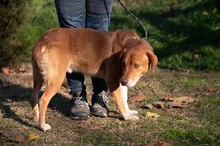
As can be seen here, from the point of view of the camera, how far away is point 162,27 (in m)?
8.68

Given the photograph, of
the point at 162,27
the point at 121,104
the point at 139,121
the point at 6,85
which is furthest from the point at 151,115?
the point at 162,27

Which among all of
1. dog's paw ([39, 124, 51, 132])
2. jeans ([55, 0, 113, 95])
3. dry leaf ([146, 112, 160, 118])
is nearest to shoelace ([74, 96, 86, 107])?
jeans ([55, 0, 113, 95])

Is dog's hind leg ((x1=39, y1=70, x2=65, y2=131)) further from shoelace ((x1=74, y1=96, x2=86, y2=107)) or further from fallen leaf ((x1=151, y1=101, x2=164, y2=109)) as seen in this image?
fallen leaf ((x1=151, y1=101, x2=164, y2=109))

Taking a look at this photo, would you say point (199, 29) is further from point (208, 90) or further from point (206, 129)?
point (206, 129)

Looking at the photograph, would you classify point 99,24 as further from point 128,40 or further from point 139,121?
point 139,121

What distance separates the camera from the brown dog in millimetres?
4234

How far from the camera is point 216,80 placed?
6062 millimetres

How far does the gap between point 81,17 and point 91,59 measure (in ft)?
1.59

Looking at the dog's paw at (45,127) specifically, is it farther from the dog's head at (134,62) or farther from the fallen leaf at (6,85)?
the fallen leaf at (6,85)

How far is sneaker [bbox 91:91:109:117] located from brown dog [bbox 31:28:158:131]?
195mm

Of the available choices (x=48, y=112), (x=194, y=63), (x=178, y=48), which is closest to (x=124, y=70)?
(x=48, y=112)

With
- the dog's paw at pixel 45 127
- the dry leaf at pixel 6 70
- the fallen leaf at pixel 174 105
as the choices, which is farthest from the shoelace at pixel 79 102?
the dry leaf at pixel 6 70

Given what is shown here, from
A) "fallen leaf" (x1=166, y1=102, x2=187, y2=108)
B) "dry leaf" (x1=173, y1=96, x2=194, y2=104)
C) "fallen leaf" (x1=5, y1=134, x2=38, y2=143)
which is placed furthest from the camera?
"dry leaf" (x1=173, y1=96, x2=194, y2=104)

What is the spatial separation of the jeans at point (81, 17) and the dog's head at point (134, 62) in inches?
24.0
